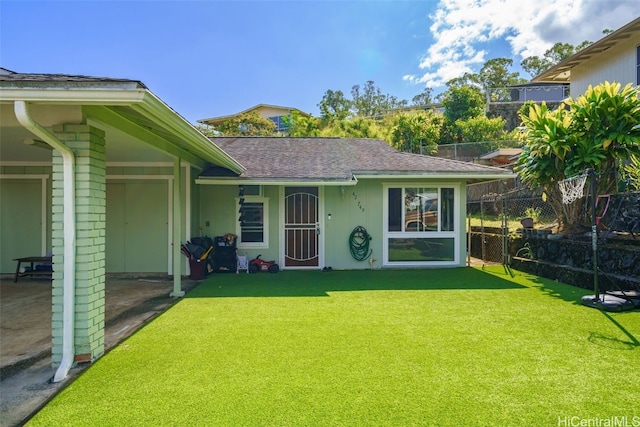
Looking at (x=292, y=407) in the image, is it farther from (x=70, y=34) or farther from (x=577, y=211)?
(x=70, y=34)

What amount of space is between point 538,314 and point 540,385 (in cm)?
228

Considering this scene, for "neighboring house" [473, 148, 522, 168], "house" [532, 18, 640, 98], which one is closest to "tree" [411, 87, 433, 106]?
"neighboring house" [473, 148, 522, 168]

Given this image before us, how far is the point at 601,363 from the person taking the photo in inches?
128

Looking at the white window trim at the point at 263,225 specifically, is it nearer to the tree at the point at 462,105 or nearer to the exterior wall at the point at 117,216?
the exterior wall at the point at 117,216

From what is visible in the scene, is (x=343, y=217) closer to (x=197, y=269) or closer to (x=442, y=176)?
(x=442, y=176)

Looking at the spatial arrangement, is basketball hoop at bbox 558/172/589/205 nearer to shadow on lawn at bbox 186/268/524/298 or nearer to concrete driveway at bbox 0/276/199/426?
shadow on lawn at bbox 186/268/524/298

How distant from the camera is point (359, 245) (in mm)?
8664

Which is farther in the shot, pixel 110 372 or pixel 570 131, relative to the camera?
pixel 570 131

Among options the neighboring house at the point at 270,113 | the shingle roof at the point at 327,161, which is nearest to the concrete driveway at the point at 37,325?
the shingle roof at the point at 327,161

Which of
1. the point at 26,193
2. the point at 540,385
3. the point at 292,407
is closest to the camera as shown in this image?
the point at 292,407

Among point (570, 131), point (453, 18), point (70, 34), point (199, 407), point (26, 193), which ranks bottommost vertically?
point (199, 407)

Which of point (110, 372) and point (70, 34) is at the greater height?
point (70, 34)

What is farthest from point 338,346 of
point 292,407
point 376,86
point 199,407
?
point 376,86

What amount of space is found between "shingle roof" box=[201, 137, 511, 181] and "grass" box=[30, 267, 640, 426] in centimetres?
322
